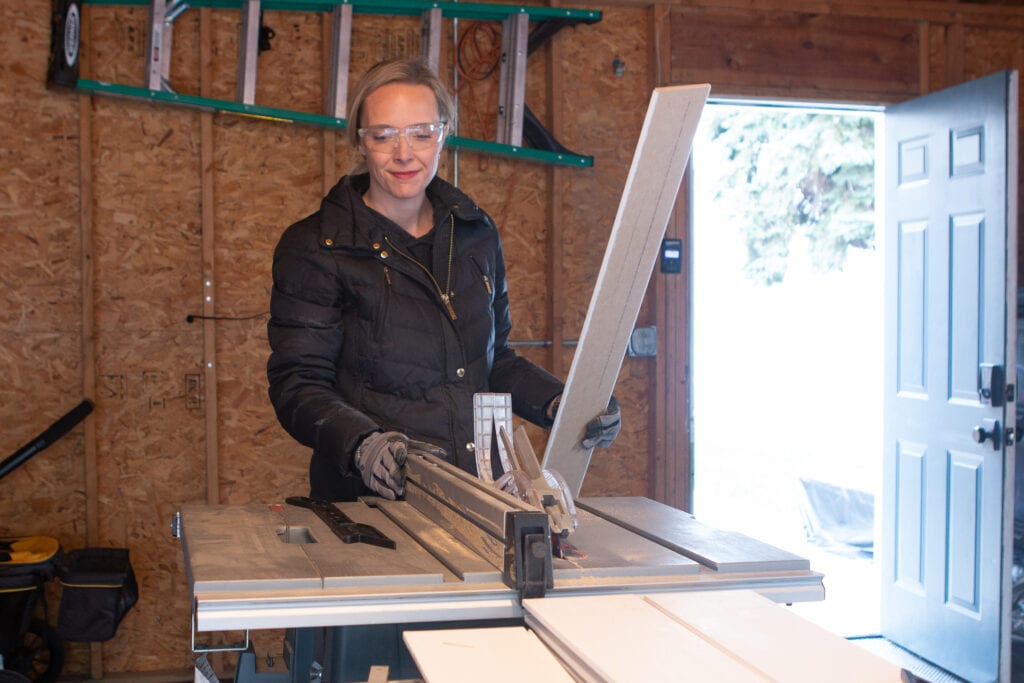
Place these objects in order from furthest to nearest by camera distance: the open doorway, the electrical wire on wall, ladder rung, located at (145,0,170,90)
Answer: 1. the open doorway
2. the electrical wire on wall
3. ladder rung, located at (145,0,170,90)

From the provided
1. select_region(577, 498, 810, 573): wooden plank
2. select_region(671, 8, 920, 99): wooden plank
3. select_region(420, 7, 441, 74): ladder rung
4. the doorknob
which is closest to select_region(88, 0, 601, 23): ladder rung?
select_region(420, 7, 441, 74): ladder rung

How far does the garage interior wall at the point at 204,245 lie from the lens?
3.82 meters

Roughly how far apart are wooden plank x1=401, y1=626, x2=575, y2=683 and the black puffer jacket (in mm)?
867

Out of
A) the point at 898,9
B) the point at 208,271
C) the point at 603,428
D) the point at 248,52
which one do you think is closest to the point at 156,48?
the point at 248,52

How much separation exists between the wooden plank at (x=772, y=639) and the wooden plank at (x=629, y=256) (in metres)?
0.72

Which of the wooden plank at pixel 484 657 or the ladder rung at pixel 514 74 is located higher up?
the ladder rung at pixel 514 74

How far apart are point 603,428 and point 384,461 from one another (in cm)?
54

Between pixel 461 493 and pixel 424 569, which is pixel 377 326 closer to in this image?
pixel 461 493

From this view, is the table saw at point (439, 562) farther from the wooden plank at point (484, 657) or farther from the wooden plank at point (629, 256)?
the wooden plank at point (629, 256)

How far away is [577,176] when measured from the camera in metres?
4.26

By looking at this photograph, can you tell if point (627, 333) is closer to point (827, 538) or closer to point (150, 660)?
point (150, 660)

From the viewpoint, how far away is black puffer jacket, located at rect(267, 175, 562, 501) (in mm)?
2236

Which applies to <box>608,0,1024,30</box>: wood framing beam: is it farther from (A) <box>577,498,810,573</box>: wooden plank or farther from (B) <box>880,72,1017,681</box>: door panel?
(A) <box>577,498,810,573</box>: wooden plank

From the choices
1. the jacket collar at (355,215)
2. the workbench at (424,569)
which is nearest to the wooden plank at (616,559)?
the workbench at (424,569)
